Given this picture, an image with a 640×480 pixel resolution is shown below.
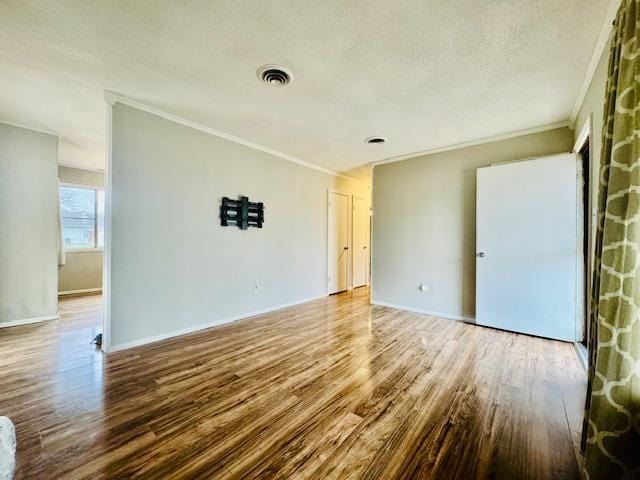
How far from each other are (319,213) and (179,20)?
3.66m

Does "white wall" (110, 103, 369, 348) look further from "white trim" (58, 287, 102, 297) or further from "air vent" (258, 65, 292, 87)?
"white trim" (58, 287, 102, 297)

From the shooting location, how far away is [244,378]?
220 centimetres

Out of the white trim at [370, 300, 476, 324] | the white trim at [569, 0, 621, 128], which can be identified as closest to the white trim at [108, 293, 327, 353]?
the white trim at [370, 300, 476, 324]

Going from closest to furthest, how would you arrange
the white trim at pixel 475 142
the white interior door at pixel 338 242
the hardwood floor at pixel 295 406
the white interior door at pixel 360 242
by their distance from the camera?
the hardwood floor at pixel 295 406
the white trim at pixel 475 142
the white interior door at pixel 338 242
the white interior door at pixel 360 242

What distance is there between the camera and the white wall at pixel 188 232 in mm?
2756

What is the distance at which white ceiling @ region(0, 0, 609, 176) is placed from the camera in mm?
1635

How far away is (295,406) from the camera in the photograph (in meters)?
1.84

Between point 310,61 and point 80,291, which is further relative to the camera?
point 80,291

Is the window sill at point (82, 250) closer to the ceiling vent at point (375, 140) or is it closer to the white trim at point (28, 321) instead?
the white trim at point (28, 321)

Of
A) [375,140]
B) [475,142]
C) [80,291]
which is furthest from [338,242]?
[80,291]

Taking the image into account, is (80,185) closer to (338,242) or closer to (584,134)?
(338,242)

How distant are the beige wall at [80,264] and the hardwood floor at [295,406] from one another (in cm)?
260

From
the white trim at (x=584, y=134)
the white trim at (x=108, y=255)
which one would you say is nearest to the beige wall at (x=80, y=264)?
the white trim at (x=108, y=255)

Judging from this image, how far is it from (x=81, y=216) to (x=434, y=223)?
22.4 ft
